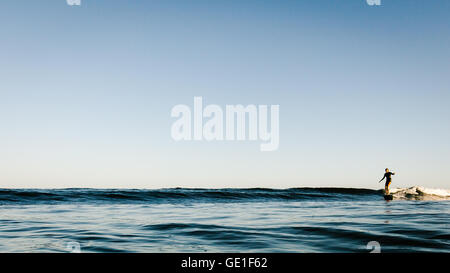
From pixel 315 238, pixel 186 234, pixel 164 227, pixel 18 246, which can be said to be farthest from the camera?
pixel 164 227

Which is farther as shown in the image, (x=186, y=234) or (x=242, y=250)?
(x=186, y=234)

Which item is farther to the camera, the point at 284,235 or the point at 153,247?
the point at 284,235

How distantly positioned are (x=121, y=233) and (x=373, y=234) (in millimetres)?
5313

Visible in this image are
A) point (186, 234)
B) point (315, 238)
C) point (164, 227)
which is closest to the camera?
point (315, 238)
